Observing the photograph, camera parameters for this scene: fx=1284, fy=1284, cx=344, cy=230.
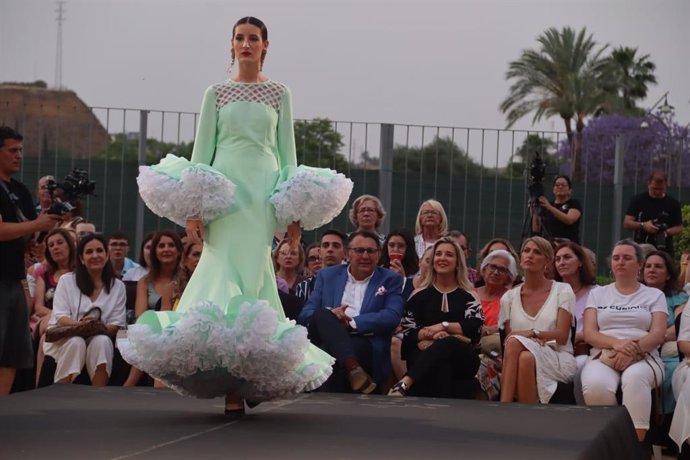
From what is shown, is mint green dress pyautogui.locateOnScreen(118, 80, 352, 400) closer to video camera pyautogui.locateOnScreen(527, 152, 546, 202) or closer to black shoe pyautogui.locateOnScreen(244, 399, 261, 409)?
black shoe pyautogui.locateOnScreen(244, 399, 261, 409)

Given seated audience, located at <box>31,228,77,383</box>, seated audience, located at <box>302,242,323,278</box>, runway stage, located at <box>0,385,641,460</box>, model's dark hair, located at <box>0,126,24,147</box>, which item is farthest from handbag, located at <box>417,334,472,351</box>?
model's dark hair, located at <box>0,126,24,147</box>

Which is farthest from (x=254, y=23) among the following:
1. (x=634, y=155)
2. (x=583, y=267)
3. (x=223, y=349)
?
(x=634, y=155)

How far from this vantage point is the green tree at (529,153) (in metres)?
11.5

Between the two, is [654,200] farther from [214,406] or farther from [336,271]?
[214,406]

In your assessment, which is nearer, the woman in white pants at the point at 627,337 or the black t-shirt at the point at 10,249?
the black t-shirt at the point at 10,249

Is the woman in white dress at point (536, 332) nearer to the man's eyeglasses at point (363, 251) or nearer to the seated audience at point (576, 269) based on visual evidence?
the seated audience at point (576, 269)

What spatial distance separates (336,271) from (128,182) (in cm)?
448

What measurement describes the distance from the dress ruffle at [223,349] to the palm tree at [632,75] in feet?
112

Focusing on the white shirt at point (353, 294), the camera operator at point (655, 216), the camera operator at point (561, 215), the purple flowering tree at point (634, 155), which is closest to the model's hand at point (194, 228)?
the white shirt at point (353, 294)

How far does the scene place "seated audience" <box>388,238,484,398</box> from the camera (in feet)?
23.1

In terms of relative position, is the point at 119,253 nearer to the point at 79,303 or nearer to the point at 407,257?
the point at 79,303

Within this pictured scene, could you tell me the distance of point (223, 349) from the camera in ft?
15.9

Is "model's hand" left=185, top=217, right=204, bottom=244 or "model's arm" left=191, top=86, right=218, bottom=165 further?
"model's arm" left=191, top=86, right=218, bottom=165

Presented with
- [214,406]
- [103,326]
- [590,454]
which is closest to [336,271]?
[103,326]
